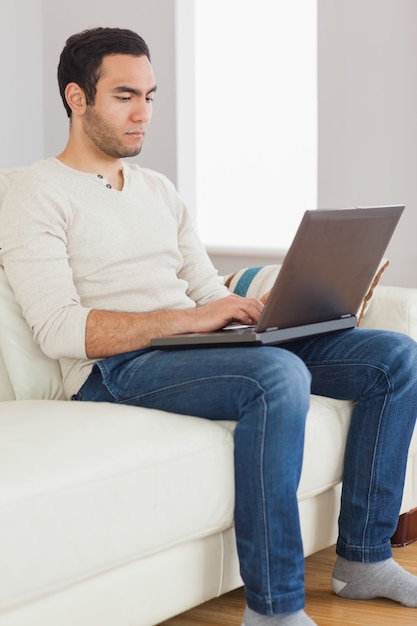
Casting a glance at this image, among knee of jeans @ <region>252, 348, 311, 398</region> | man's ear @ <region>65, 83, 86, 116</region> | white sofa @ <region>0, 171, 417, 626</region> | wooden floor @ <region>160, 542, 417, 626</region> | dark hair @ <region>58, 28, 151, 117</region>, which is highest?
dark hair @ <region>58, 28, 151, 117</region>

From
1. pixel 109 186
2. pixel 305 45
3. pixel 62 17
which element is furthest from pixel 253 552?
pixel 62 17

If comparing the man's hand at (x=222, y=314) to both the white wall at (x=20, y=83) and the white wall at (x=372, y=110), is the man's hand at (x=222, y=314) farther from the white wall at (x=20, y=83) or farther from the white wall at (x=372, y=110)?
the white wall at (x=20, y=83)

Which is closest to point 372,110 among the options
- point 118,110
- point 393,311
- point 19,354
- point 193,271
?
point 393,311

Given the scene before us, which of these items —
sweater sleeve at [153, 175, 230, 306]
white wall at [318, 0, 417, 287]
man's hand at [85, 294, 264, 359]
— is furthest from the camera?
white wall at [318, 0, 417, 287]

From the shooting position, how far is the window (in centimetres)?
432

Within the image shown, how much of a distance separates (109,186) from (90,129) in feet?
0.40

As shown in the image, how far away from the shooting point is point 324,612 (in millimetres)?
1866

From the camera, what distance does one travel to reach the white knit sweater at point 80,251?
1830mm

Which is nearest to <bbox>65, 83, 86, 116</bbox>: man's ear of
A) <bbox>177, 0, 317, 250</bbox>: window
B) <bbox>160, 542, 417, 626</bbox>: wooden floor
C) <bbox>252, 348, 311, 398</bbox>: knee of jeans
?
<bbox>252, 348, 311, 398</bbox>: knee of jeans

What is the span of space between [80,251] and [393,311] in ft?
2.58

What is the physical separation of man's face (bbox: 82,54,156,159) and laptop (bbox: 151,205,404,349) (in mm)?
451

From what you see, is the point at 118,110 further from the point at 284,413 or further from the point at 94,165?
the point at 284,413

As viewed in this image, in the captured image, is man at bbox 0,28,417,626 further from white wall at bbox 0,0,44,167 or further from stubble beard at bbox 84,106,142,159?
white wall at bbox 0,0,44,167

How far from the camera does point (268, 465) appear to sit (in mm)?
1597
